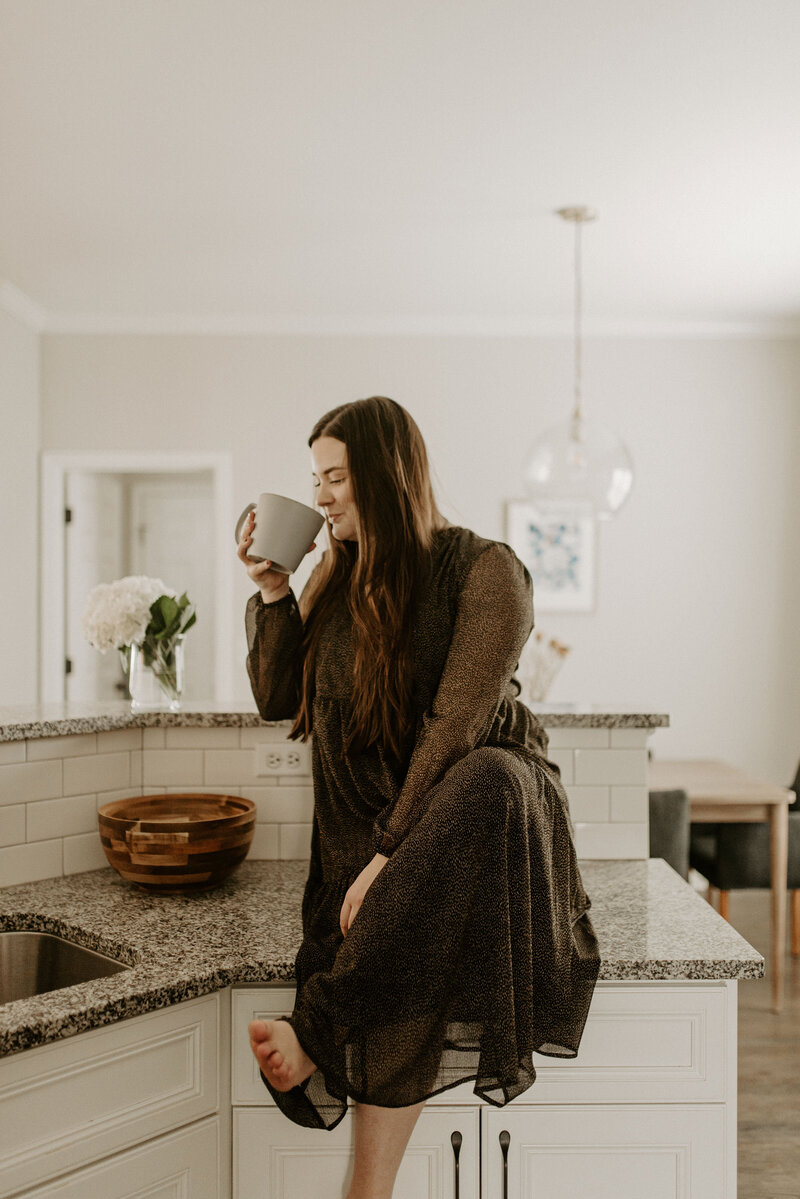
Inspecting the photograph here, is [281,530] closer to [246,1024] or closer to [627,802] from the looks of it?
[246,1024]

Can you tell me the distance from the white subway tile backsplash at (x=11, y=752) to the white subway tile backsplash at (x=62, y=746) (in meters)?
0.02

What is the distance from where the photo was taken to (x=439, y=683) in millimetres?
1468

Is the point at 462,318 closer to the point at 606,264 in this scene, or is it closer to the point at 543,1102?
the point at 606,264

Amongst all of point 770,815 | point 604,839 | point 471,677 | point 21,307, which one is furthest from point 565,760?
point 21,307

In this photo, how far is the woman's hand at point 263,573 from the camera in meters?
1.53

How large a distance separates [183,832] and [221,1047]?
0.37 metres

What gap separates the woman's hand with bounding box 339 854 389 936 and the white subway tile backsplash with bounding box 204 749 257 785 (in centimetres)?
57

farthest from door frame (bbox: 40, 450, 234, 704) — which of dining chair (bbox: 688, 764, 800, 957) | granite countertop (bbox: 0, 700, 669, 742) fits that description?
granite countertop (bbox: 0, 700, 669, 742)

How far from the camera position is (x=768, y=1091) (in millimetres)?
2432

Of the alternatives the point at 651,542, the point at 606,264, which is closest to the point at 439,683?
the point at 606,264

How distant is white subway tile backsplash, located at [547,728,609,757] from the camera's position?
184 cm

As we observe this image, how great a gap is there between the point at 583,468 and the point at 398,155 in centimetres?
119

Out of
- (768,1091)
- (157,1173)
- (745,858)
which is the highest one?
(157,1173)

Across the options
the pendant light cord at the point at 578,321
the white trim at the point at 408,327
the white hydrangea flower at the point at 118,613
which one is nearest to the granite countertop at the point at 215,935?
the white hydrangea flower at the point at 118,613
